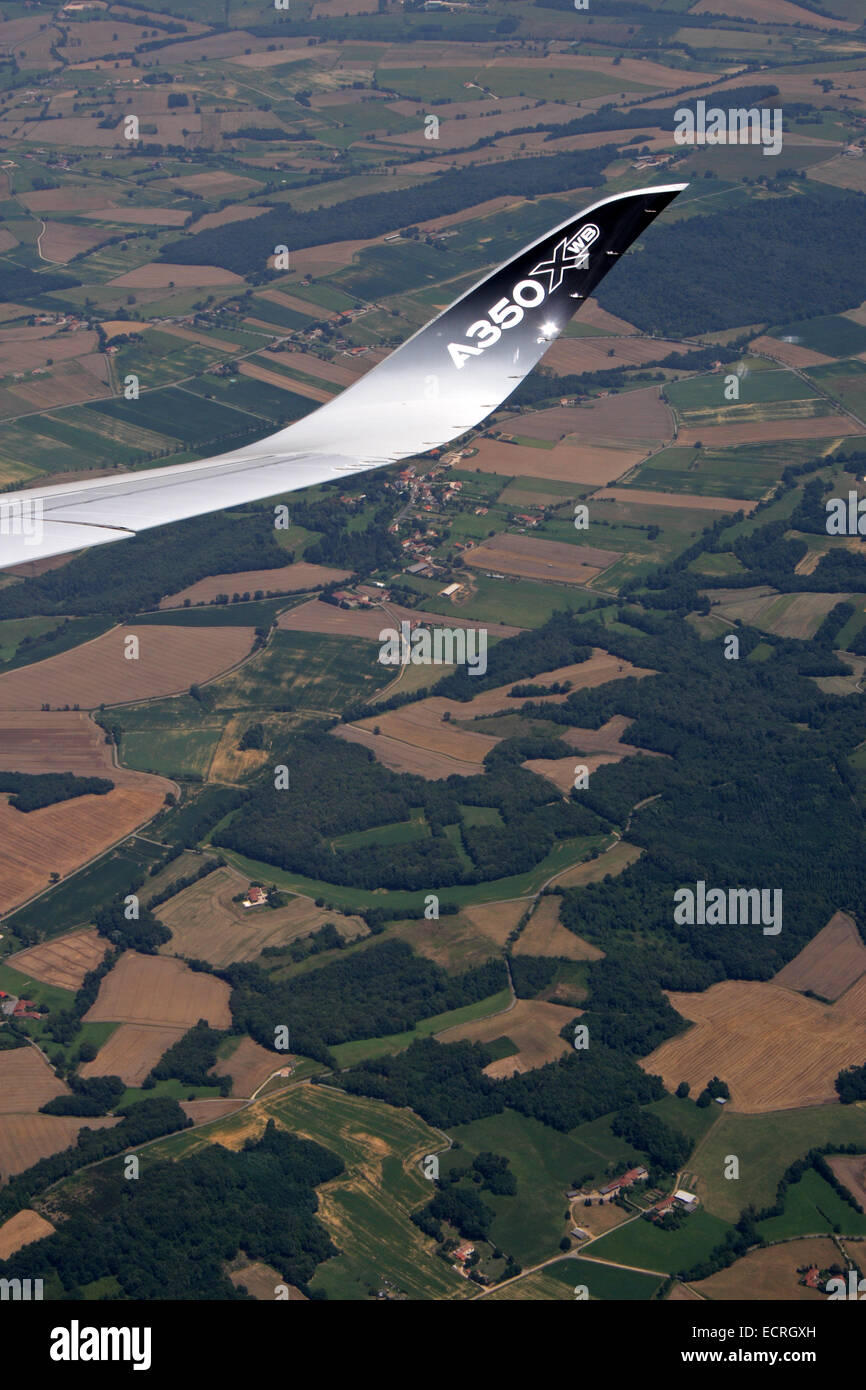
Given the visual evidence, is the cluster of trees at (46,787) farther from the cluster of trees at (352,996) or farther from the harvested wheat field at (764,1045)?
the harvested wheat field at (764,1045)

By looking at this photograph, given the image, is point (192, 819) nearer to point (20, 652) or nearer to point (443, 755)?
point (443, 755)

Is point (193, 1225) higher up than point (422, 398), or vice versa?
point (422, 398)

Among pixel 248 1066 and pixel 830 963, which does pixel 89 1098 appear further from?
pixel 830 963

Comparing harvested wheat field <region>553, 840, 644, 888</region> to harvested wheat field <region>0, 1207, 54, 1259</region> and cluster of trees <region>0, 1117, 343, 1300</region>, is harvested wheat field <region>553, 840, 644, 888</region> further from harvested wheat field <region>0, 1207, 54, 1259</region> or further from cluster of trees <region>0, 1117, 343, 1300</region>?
harvested wheat field <region>0, 1207, 54, 1259</region>

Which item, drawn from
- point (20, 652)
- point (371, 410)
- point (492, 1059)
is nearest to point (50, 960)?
point (492, 1059)

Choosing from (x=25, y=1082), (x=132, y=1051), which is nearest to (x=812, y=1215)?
(x=132, y=1051)

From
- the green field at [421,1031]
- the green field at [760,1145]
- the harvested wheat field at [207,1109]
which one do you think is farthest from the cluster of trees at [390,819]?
the green field at [760,1145]
